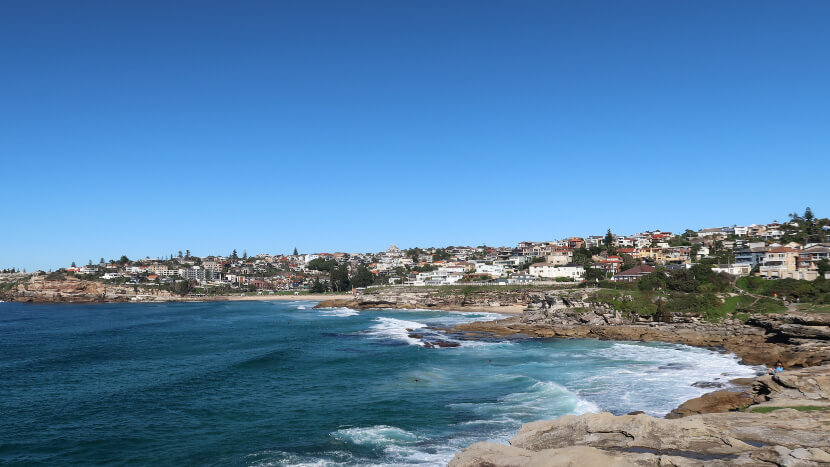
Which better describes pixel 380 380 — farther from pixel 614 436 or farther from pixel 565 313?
pixel 565 313

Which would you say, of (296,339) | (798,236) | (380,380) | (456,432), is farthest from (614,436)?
(798,236)

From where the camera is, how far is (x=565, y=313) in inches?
2274

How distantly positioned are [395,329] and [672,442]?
4733 centimetres

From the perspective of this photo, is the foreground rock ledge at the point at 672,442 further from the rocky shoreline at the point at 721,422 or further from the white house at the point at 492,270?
the white house at the point at 492,270

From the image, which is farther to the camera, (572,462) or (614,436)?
(614,436)

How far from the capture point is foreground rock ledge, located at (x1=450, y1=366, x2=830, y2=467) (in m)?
12.5

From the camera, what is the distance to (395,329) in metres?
60.6

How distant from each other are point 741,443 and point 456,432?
35.0ft

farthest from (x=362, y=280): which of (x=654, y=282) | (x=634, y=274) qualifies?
(x=654, y=282)

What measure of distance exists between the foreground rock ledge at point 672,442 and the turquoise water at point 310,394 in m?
4.31

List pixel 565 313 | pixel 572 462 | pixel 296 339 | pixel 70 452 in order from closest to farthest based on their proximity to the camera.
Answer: pixel 572 462
pixel 70 452
pixel 296 339
pixel 565 313

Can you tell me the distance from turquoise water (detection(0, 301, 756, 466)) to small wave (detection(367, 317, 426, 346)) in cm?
84

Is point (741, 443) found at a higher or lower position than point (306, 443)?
Answer: higher

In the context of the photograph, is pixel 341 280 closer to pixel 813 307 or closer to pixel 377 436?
pixel 813 307
